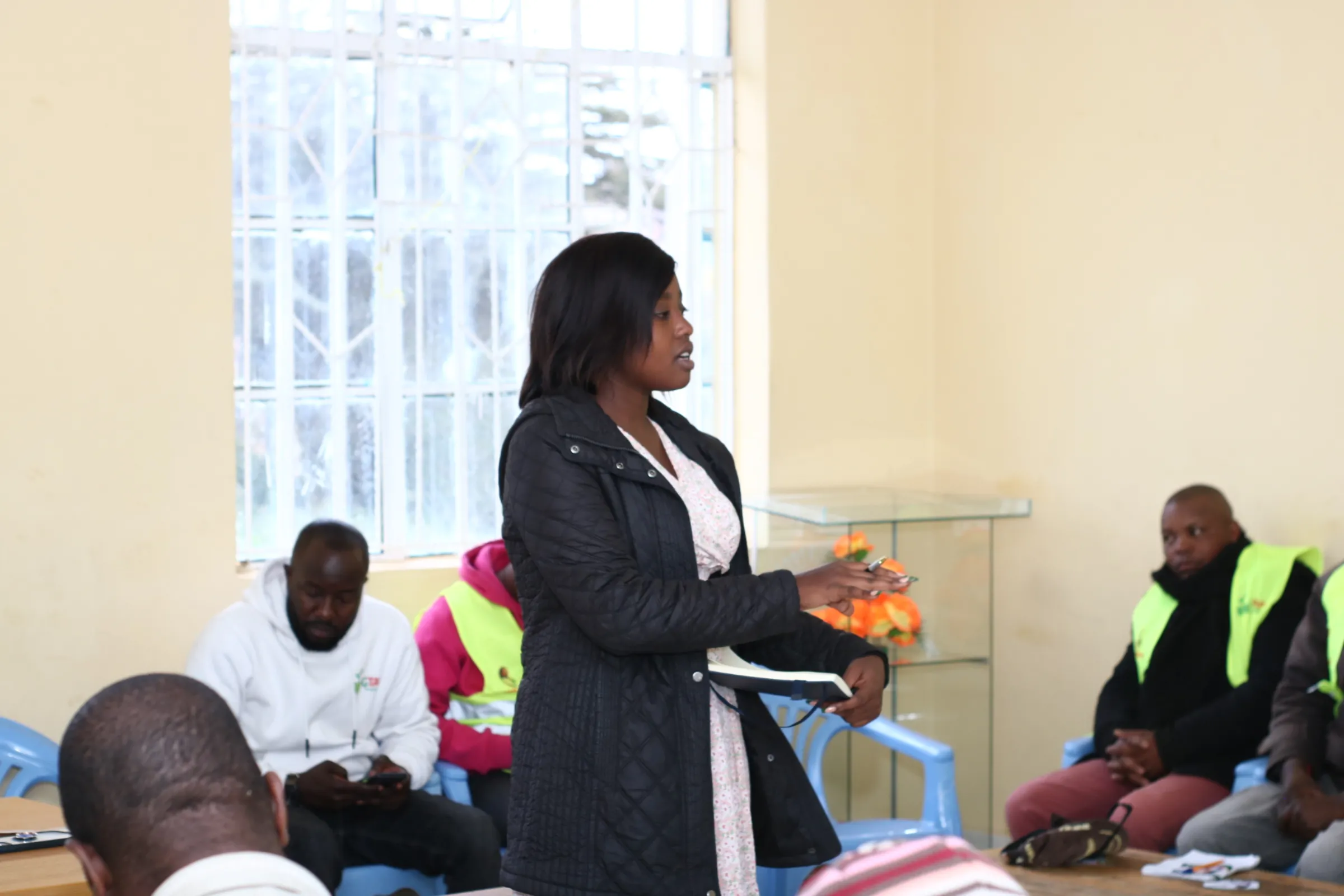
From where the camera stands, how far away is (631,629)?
173cm

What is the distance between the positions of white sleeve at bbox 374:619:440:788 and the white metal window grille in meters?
0.75

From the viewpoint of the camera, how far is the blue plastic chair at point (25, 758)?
3281mm

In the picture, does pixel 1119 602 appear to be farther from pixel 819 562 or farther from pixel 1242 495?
pixel 819 562

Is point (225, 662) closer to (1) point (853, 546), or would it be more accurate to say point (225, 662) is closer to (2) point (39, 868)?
(2) point (39, 868)

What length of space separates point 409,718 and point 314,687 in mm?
257

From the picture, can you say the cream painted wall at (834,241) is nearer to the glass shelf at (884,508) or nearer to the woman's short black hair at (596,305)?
the glass shelf at (884,508)

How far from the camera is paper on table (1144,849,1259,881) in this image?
2.50 meters

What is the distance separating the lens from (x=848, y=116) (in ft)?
15.3

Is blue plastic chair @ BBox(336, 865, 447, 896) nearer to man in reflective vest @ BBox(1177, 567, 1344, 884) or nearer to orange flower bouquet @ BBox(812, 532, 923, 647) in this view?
orange flower bouquet @ BBox(812, 532, 923, 647)

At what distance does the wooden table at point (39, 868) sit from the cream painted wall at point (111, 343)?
121 cm

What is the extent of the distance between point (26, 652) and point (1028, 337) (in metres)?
3.11

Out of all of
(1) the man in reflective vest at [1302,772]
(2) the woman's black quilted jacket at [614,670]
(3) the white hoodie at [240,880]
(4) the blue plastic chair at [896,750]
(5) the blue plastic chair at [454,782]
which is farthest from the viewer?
(5) the blue plastic chair at [454,782]

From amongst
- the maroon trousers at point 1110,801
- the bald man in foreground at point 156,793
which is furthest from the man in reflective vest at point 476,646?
the bald man in foreground at point 156,793

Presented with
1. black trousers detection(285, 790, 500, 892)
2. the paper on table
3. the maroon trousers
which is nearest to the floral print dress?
the paper on table
